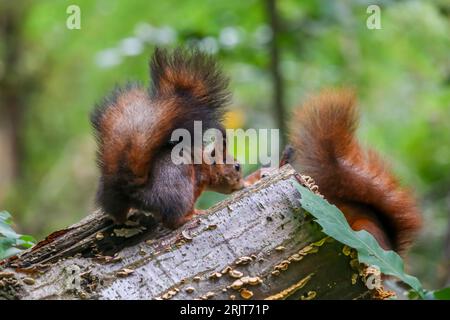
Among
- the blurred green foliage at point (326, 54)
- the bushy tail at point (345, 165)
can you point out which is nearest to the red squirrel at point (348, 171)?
the bushy tail at point (345, 165)

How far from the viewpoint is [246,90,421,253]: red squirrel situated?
8.24ft

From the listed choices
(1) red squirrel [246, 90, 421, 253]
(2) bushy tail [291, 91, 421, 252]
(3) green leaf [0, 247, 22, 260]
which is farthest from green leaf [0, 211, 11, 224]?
(2) bushy tail [291, 91, 421, 252]

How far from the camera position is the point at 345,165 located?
8.61 feet

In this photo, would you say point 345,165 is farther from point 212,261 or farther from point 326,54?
point 326,54

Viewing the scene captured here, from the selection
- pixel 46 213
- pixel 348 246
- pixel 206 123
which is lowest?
pixel 46 213

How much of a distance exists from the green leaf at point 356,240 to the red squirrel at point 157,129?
1.28 ft

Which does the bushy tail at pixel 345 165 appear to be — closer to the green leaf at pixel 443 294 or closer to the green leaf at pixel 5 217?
the green leaf at pixel 443 294

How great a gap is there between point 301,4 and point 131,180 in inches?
84.9

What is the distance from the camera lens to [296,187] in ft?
5.96

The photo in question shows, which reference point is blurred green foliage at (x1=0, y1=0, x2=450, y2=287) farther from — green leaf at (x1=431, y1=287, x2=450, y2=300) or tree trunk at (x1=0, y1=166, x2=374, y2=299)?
green leaf at (x1=431, y1=287, x2=450, y2=300)

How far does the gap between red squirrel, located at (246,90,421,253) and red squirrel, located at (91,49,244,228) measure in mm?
478

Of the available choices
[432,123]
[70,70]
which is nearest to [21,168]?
Result: [70,70]

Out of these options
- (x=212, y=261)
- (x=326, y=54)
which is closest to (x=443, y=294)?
(x=212, y=261)
